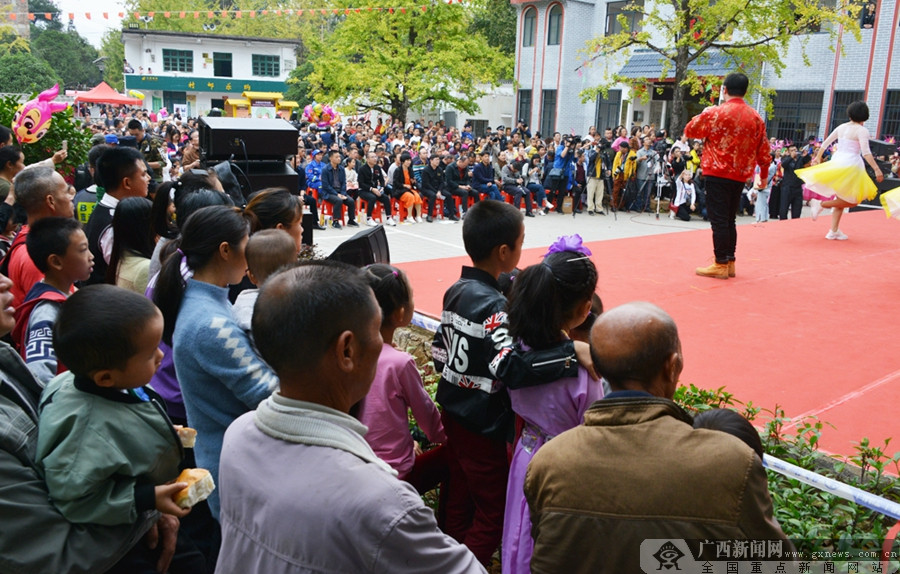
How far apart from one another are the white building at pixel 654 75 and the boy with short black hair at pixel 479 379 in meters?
17.9

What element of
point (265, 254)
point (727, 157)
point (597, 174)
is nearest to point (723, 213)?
point (727, 157)

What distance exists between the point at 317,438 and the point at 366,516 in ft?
0.56

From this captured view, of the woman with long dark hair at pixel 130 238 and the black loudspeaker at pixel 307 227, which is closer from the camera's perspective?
the woman with long dark hair at pixel 130 238

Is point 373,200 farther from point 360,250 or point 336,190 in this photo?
point 360,250

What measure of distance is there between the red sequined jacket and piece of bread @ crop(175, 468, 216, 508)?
16.5 ft

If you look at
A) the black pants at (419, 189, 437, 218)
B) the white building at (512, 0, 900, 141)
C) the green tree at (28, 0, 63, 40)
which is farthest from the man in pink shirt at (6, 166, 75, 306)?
the green tree at (28, 0, 63, 40)

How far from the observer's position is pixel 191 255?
2443 mm

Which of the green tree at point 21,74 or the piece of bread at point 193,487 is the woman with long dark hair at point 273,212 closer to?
the piece of bread at point 193,487

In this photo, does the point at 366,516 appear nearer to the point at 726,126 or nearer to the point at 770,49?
the point at 726,126

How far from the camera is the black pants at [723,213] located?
230 inches

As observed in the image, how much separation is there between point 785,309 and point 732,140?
1.59 m

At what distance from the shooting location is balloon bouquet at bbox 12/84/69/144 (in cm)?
670

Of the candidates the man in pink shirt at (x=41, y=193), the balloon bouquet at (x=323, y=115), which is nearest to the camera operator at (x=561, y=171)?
the balloon bouquet at (x=323, y=115)

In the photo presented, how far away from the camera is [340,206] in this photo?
40.5 feet
